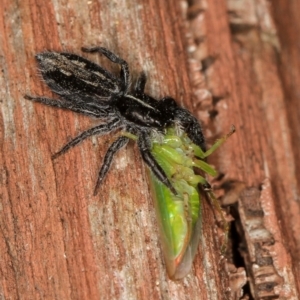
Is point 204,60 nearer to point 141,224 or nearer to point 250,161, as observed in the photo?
point 250,161

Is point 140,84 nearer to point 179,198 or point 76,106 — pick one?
point 76,106

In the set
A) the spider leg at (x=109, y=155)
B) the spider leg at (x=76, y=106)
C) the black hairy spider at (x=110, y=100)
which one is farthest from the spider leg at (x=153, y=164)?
the spider leg at (x=76, y=106)

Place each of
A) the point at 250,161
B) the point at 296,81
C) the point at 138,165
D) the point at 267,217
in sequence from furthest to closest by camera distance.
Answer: the point at 296,81, the point at 250,161, the point at 267,217, the point at 138,165

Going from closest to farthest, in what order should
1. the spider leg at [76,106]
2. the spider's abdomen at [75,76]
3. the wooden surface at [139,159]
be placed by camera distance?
1. the wooden surface at [139,159]
2. the spider leg at [76,106]
3. the spider's abdomen at [75,76]

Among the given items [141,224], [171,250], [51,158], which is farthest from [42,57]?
[171,250]

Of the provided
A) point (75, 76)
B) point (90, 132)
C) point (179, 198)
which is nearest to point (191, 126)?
point (179, 198)

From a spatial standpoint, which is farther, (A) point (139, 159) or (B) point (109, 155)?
(A) point (139, 159)

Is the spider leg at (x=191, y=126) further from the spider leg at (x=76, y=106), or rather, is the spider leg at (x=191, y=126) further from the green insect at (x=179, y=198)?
the spider leg at (x=76, y=106)
